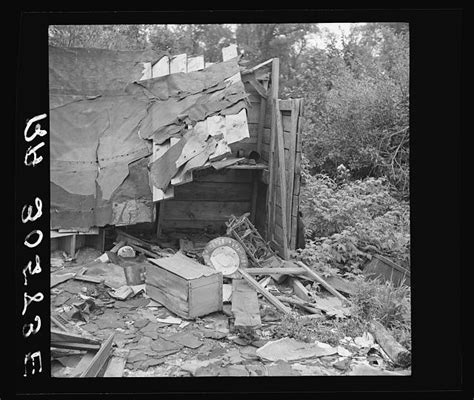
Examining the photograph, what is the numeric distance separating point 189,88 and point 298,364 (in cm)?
412

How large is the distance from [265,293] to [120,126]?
3113 mm

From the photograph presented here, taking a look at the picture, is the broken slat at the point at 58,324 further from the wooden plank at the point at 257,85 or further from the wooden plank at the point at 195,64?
the wooden plank at the point at 257,85

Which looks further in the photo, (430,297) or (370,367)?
(370,367)

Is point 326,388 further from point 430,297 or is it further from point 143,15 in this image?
point 143,15

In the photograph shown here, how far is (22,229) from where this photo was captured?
3.96m

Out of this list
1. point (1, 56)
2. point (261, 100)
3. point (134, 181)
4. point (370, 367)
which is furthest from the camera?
point (261, 100)

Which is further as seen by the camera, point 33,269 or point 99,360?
point 99,360

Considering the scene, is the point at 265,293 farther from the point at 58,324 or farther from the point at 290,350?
the point at 58,324

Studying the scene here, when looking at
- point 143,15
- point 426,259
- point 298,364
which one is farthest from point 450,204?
point 143,15

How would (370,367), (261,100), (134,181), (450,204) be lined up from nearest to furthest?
(450,204) → (370,367) → (134,181) → (261,100)

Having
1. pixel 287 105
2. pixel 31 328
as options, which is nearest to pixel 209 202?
pixel 287 105

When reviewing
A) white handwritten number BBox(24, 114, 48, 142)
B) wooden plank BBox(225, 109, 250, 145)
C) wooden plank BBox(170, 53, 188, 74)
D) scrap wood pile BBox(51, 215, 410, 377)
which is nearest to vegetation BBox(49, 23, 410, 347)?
scrap wood pile BBox(51, 215, 410, 377)

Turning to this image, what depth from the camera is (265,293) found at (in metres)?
5.66

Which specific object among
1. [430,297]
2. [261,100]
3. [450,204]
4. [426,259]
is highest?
[261,100]
